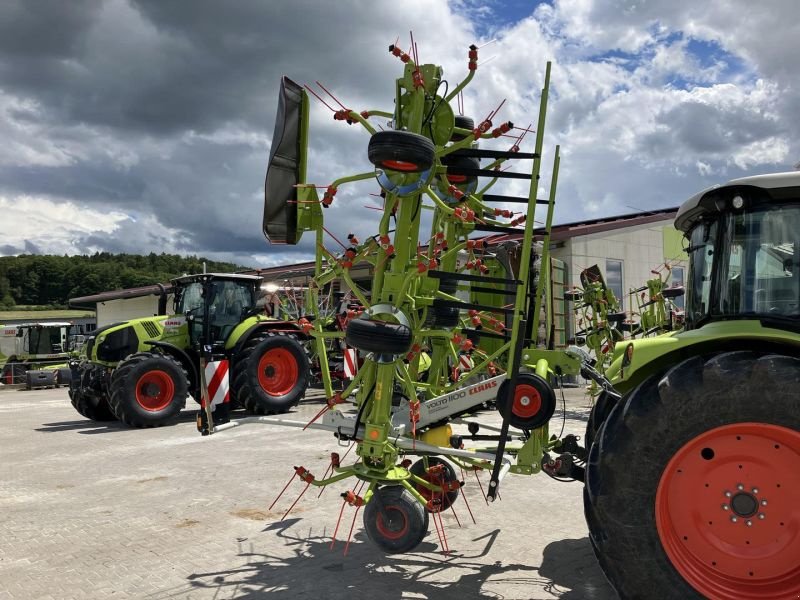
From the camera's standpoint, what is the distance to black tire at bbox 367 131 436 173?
136 inches

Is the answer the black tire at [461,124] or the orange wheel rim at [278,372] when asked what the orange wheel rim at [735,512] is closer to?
the black tire at [461,124]

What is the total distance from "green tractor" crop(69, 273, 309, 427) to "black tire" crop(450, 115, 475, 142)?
22.1 feet

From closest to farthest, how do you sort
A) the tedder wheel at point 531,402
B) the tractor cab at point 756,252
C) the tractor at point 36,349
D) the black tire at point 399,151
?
the tractor cab at point 756,252 < the black tire at point 399,151 < the tedder wheel at point 531,402 < the tractor at point 36,349

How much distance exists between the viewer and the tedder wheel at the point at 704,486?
2.60 m

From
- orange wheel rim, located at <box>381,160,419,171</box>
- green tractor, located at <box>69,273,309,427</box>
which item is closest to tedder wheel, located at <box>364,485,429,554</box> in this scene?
orange wheel rim, located at <box>381,160,419,171</box>

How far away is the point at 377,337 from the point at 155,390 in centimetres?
752

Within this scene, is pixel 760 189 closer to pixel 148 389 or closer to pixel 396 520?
pixel 396 520

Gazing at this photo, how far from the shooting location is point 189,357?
1080cm

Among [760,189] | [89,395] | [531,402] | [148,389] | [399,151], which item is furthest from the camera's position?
[89,395]

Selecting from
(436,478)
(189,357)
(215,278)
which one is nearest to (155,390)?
(189,357)

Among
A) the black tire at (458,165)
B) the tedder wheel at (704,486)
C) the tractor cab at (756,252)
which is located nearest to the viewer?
the tedder wheel at (704,486)

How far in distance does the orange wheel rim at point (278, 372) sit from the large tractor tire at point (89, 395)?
8.40 ft

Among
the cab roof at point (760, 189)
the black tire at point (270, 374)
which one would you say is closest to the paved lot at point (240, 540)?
the cab roof at point (760, 189)

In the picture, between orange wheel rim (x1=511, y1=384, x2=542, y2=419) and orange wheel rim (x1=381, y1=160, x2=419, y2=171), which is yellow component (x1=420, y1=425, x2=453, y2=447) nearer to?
orange wheel rim (x1=511, y1=384, x2=542, y2=419)
